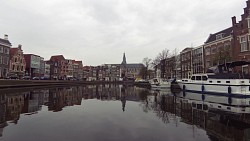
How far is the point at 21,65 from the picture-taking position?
74062 mm

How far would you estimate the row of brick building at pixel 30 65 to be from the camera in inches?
2362

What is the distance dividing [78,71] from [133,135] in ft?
406

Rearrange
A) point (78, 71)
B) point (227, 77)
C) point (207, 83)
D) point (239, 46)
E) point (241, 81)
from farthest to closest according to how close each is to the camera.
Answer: point (78, 71), point (239, 46), point (207, 83), point (227, 77), point (241, 81)

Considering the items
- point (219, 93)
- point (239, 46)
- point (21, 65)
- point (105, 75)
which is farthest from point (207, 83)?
point (105, 75)

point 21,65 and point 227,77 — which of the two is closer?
point 227,77

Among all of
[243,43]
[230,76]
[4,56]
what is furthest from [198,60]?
[4,56]

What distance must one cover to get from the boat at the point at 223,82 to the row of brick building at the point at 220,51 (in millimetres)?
2303

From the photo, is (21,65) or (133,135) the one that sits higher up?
(21,65)

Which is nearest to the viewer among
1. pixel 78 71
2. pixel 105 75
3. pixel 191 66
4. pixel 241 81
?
pixel 241 81

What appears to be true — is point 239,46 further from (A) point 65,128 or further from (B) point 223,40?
(A) point 65,128

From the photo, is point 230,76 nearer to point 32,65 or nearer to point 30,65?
point 30,65

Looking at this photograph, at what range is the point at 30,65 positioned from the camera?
3258 inches

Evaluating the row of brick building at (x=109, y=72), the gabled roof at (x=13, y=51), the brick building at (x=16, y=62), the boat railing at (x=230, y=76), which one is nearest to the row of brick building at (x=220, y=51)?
the boat railing at (x=230, y=76)

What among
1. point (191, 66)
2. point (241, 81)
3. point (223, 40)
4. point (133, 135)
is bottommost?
point (133, 135)
